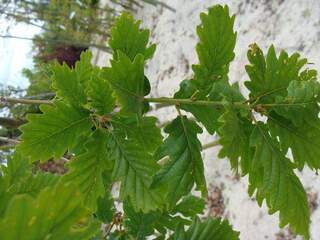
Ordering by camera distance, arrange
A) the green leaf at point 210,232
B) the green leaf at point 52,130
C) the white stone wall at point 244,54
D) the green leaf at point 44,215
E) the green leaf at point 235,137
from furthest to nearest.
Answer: the white stone wall at point 244,54 < the green leaf at point 210,232 < the green leaf at point 52,130 < the green leaf at point 235,137 < the green leaf at point 44,215

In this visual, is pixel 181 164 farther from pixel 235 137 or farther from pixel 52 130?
pixel 52 130

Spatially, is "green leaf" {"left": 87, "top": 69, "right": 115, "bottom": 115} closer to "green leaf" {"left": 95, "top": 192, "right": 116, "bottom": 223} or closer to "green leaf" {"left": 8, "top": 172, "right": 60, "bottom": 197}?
"green leaf" {"left": 8, "top": 172, "right": 60, "bottom": 197}

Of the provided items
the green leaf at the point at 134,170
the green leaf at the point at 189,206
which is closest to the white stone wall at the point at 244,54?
the green leaf at the point at 189,206

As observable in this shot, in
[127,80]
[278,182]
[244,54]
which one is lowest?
[278,182]

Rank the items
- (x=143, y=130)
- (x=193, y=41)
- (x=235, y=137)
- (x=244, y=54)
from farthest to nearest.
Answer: (x=193, y=41) → (x=244, y=54) → (x=143, y=130) → (x=235, y=137)

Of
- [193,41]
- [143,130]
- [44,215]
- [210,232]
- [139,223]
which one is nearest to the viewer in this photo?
[44,215]

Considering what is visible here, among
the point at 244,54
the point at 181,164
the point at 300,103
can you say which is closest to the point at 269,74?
the point at 300,103

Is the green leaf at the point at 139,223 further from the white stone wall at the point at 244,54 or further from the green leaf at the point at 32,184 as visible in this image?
the white stone wall at the point at 244,54
